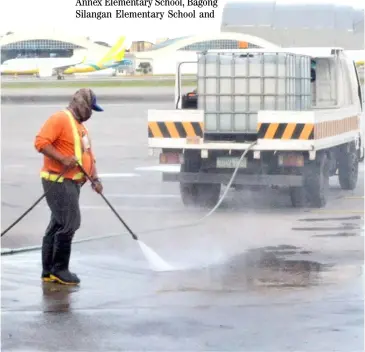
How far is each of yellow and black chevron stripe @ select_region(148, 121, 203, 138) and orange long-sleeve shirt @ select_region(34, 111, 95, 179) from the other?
5.88m

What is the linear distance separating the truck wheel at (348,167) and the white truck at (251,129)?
67.8 inches

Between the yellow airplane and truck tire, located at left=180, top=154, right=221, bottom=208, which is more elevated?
truck tire, located at left=180, top=154, right=221, bottom=208

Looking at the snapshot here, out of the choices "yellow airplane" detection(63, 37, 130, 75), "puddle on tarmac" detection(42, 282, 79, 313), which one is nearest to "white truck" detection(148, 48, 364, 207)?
"puddle on tarmac" detection(42, 282, 79, 313)

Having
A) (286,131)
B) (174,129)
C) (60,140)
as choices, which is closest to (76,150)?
(60,140)

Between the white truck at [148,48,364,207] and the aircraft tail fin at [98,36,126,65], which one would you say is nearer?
the white truck at [148,48,364,207]

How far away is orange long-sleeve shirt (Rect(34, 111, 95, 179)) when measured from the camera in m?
9.76

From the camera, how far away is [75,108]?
9.94 m

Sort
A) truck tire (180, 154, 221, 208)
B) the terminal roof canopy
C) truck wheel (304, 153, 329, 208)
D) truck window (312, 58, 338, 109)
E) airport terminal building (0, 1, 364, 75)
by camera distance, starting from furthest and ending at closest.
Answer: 1. airport terminal building (0, 1, 364, 75)
2. the terminal roof canopy
3. truck window (312, 58, 338, 109)
4. truck tire (180, 154, 221, 208)
5. truck wheel (304, 153, 329, 208)

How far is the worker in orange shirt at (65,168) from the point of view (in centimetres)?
978

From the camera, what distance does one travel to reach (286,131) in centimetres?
1539

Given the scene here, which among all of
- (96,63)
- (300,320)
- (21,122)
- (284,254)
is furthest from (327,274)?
(96,63)

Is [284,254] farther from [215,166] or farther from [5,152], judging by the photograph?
[5,152]

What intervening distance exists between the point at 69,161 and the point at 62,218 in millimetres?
519

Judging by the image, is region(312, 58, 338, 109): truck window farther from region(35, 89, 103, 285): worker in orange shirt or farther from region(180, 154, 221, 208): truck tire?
region(35, 89, 103, 285): worker in orange shirt
